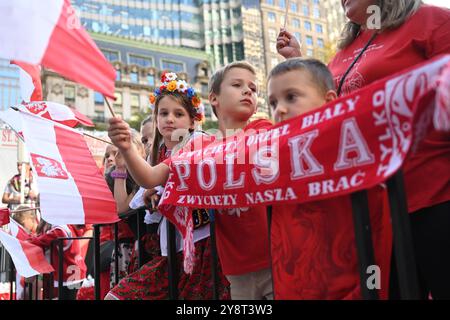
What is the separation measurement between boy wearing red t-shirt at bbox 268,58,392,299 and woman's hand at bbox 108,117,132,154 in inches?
27.2

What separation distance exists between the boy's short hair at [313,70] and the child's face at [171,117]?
115cm

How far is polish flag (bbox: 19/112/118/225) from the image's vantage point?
2.67 meters

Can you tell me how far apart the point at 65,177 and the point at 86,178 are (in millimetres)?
131

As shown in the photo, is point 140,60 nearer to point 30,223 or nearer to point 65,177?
point 30,223

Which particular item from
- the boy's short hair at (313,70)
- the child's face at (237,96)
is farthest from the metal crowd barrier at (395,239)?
the child's face at (237,96)

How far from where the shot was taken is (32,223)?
618 centimetres

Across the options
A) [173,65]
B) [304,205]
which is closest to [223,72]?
[304,205]

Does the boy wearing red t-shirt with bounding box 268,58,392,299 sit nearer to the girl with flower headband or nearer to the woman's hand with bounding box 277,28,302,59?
the girl with flower headband

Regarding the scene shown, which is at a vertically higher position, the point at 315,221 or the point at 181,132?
the point at 181,132

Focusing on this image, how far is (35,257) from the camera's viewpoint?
155 inches

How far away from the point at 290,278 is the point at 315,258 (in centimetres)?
12
